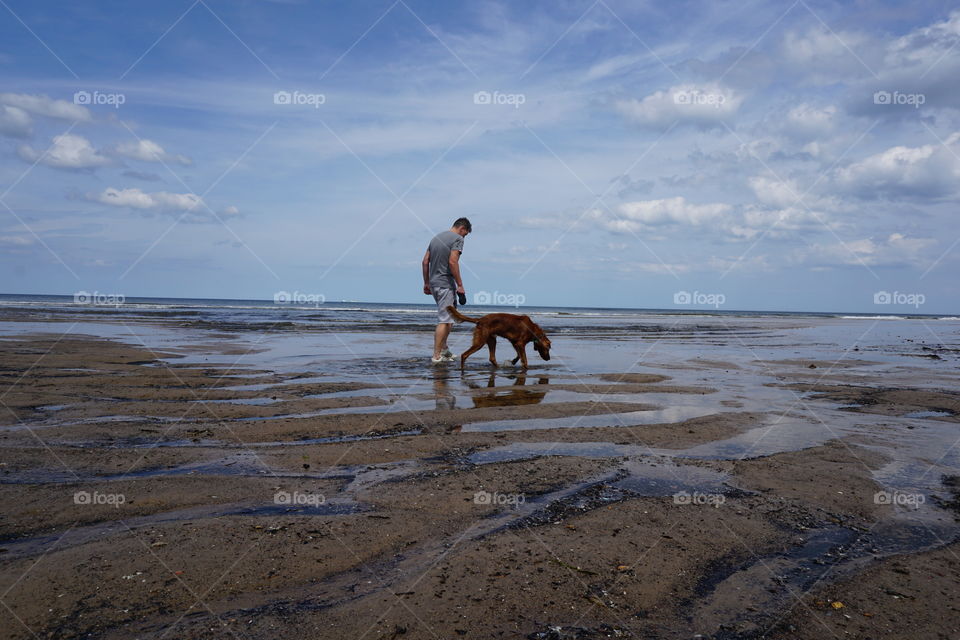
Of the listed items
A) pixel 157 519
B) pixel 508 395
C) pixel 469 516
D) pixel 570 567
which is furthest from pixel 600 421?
pixel 157 519

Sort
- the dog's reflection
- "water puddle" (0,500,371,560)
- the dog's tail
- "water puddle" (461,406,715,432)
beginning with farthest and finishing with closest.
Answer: the dog's tail < the dog's reflection < "water puddle" (461,406,715,432) < "water puddle" (0,500,371,560)

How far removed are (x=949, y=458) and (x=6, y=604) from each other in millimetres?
6226

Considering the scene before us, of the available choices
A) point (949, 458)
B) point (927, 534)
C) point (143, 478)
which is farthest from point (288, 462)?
point (949, 458)

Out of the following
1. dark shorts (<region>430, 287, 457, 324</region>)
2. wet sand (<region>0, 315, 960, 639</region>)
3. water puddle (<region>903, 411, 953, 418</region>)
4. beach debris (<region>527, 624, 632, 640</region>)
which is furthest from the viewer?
dark shorts (<region>430, 287, 457, 324</region>)

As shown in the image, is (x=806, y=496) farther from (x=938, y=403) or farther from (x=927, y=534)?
(x=938, y=403)

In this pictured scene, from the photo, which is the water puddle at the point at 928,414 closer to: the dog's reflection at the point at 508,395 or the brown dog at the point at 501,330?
the dog's reflection at the point at 508,395

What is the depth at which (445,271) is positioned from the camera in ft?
35.3

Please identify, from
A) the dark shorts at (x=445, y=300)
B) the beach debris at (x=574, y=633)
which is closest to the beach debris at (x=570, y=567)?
the beach debris at (x=574, y=633)

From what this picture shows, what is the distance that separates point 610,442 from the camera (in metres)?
5.05

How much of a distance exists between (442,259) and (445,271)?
23 centimetres

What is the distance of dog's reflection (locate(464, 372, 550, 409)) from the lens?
6.78 m

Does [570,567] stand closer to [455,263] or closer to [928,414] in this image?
[928,414]

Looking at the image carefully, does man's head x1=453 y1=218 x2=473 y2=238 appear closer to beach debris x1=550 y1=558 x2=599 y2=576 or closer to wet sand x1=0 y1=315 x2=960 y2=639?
wet sand x1=0 y1=315 x2=960 y2=639

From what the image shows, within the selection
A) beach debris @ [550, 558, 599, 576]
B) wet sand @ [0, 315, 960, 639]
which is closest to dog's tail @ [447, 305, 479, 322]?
wet sand @ [0, 315, 960, 639]
